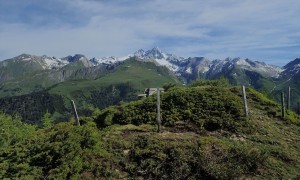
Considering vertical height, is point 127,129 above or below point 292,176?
above

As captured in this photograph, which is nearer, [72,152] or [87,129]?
[72,152]

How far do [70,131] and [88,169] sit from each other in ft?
9.86

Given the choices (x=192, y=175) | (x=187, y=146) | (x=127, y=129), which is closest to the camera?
(x=192, y=175)

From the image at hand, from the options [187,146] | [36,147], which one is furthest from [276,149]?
[36,147]

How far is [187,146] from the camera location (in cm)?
2086

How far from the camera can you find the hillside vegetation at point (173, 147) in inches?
749

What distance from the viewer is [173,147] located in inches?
817

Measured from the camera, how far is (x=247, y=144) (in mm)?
21766

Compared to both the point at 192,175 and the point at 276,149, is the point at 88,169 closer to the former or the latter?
the point at 192,175

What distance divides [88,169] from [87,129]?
9.32 feet

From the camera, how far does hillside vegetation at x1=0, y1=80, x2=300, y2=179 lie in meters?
19.0

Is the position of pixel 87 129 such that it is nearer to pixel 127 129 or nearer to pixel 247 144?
pixel 127 129

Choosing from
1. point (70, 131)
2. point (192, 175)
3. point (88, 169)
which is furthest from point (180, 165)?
point (70, 131)

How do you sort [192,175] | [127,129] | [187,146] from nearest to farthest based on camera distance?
[192,175] < [187,146] < [127,129]
